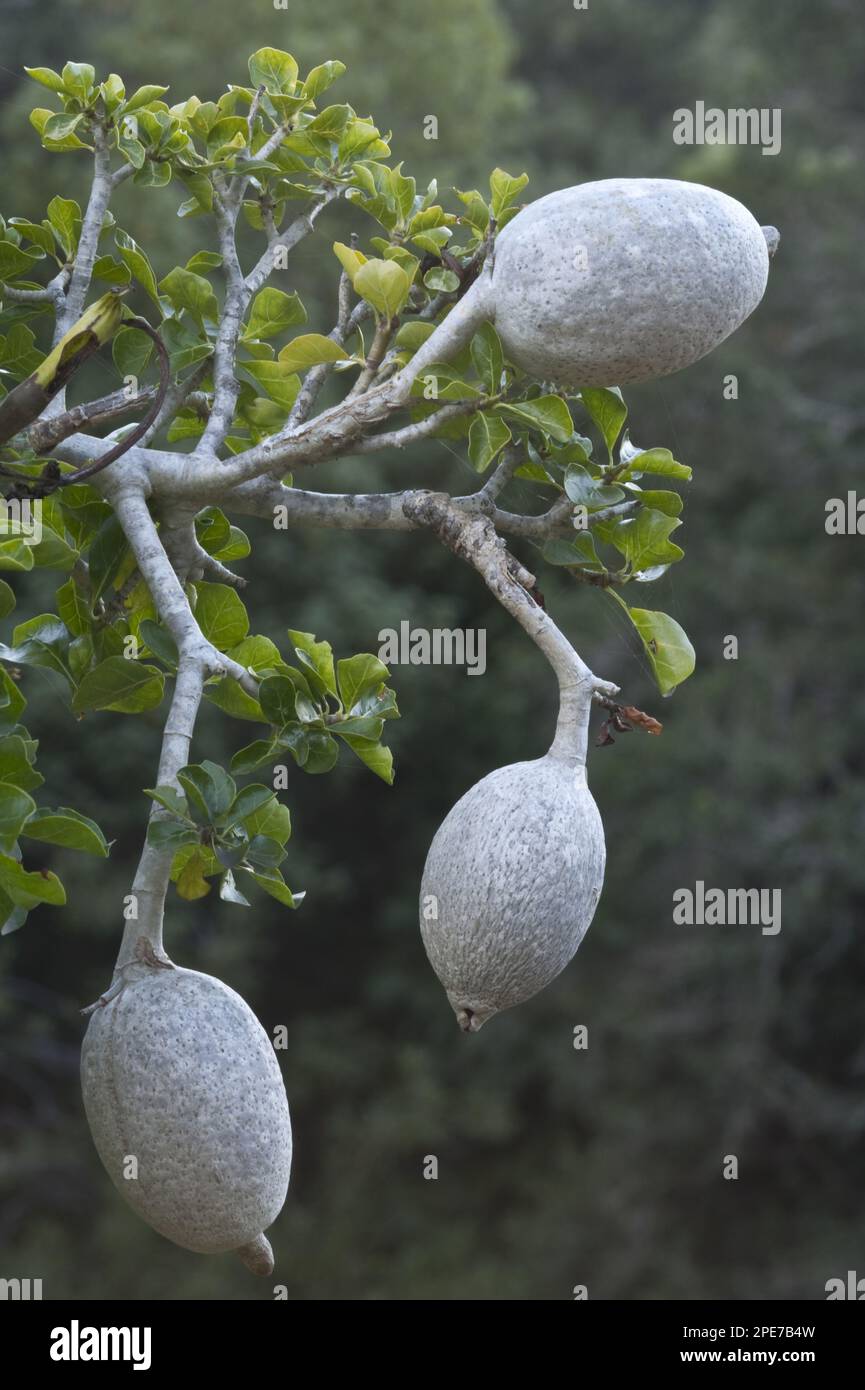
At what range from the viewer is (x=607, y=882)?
680 centimetres

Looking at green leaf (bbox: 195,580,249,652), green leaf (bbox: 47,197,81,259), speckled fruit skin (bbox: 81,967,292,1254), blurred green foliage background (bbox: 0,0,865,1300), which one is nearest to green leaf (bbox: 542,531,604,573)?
green leaf (bbox: 195,580,249,652)

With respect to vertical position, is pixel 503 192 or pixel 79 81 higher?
pixel 79 81

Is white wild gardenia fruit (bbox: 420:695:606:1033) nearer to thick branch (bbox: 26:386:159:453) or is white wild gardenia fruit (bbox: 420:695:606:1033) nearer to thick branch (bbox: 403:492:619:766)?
thick branch (bbox: 403:492:619:766)

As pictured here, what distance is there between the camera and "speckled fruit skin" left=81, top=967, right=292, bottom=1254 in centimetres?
88

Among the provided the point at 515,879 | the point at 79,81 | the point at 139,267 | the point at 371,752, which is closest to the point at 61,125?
the point at 79,81

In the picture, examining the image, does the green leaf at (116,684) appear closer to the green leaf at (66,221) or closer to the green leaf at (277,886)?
the green leaf at (277,886)

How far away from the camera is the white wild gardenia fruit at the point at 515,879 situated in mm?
867

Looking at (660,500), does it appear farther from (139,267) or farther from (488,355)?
(139,267)

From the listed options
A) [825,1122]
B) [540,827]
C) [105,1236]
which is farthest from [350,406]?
[105,1236]

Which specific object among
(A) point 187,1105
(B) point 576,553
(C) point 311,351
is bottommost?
(A) point 187,1105

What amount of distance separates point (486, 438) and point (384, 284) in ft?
0.37

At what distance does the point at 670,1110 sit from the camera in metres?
6.65

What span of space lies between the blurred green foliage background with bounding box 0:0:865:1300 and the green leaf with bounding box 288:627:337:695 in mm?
4709

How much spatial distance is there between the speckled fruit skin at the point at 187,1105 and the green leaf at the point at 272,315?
0.53m
